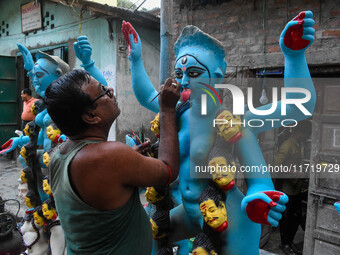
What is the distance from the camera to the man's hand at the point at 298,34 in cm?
164

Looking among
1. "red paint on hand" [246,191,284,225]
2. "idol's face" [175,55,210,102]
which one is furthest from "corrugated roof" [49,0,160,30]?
"red paint on hand" [246,191,284,225]

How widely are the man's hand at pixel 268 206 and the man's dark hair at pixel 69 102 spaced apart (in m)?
0.99

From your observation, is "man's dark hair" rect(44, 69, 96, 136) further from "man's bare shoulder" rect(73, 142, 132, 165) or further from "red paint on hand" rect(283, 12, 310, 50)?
"red paint on hand" rect(283, 12, 310, 50)

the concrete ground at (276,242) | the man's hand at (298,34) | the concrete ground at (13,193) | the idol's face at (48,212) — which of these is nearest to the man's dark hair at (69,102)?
the man's hand at (298,34)

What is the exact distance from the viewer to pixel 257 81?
411 centimetres

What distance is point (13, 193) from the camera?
6.03 meters

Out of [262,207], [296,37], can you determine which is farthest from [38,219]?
[296,37]

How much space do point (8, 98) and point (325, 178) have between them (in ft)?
26.0

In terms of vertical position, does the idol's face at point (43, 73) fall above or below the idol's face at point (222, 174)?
above

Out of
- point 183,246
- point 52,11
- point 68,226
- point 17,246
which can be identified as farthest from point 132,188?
point 52,11

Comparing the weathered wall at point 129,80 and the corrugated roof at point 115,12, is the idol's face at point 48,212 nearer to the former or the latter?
the weathered wall at point 129,80

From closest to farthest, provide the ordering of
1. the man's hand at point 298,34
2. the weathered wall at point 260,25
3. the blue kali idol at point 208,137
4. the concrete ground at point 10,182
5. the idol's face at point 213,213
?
the man's hand at point 298,34, the idol's face at point 213,213, the blue kali idol at point 208,137, the weathered wall at point 260,25, the concrete ground at point 10,182

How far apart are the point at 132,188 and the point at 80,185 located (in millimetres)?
260

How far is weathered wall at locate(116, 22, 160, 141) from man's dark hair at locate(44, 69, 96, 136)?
4821 millimetres
